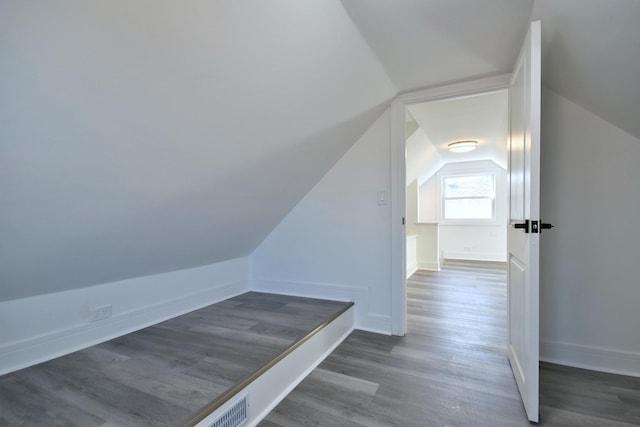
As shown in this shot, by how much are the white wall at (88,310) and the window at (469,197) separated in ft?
18.3

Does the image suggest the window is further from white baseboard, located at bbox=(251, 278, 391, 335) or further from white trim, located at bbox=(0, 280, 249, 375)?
white trim, located at bbox=(0, 280, 249, 375)

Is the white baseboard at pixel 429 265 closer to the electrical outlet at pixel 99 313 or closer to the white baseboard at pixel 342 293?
the white baseboard at pixel 342 293

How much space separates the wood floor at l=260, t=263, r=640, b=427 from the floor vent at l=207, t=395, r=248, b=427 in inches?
5.8

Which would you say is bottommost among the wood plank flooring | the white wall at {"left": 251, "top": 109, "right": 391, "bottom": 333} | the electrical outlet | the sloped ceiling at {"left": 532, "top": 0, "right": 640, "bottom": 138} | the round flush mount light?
the wood plank flooring

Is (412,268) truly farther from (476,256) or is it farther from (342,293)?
(342,293)

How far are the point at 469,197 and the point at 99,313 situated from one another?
6.68 m

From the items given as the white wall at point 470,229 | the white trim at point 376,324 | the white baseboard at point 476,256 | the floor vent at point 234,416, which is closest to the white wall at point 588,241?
the white trim at point 376,324

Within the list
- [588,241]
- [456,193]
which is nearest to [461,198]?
[456,193]

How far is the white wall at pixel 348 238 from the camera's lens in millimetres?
2551

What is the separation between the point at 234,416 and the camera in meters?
1.40

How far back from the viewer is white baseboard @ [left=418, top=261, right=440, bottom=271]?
209 inches

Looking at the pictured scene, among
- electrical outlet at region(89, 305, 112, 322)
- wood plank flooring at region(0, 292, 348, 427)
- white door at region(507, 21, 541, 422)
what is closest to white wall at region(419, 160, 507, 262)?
white door at region(507, 21, 541, 422)

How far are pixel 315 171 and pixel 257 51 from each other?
1.37 meters

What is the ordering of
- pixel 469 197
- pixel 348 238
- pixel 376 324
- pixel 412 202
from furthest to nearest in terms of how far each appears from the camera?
pixel 469 197 → pixel 412 202 → pixel 348 238 → pixel 376 324
